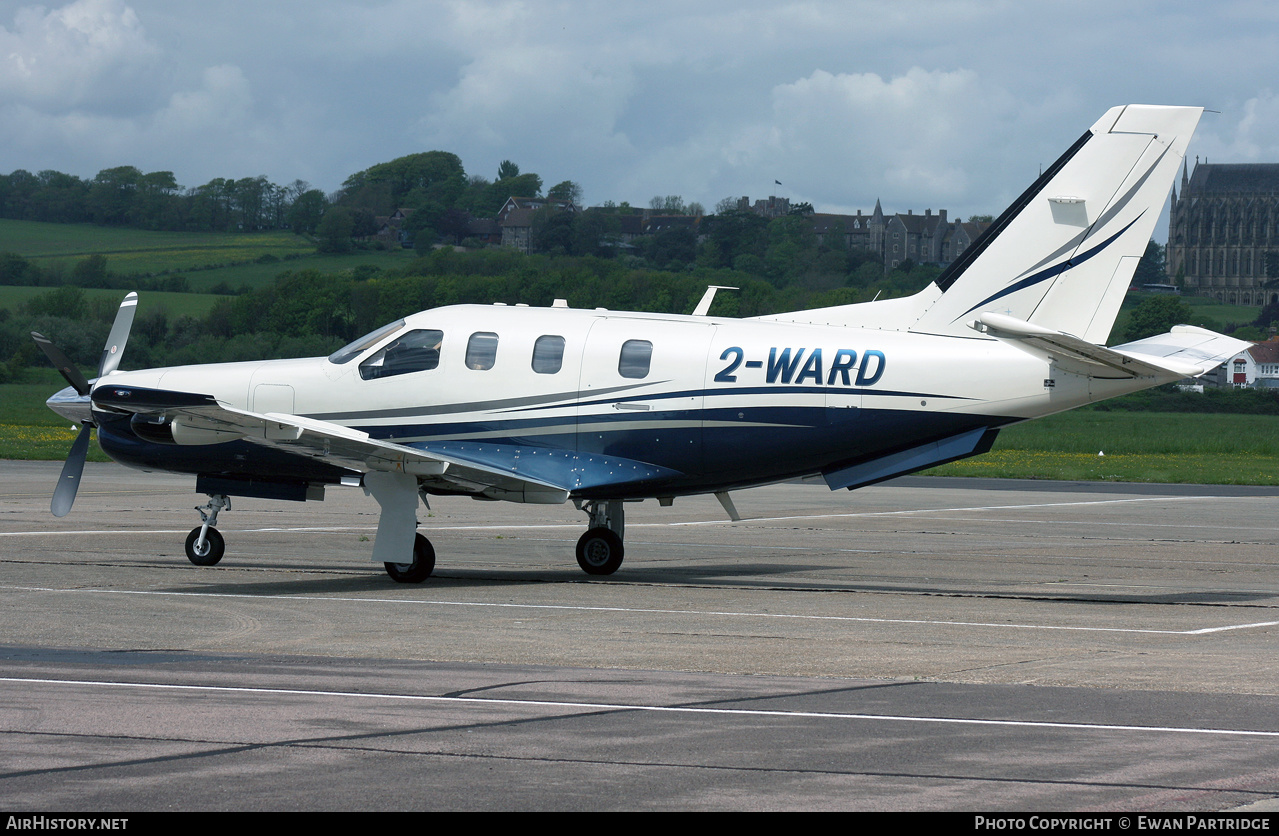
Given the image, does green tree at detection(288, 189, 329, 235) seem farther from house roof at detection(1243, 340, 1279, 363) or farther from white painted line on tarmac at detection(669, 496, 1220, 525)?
white painted line on tarmac at detection(669, 496, 1220, 525)

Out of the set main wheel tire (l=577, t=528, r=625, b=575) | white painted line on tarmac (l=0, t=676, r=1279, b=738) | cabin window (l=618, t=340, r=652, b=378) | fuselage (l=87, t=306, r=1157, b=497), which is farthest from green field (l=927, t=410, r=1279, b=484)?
white painted line on tarmac (l=0, t=676, r=1279, b=738)

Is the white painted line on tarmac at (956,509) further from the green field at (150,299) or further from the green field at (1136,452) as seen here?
the green field at (150,299)

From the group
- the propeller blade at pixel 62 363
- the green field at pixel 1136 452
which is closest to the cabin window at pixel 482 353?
the propeller blade at pixel 62 363

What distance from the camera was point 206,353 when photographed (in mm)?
73812

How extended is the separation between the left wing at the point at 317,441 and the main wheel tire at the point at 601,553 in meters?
1.37

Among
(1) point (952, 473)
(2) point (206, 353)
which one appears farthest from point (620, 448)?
(2) point (206, 353)

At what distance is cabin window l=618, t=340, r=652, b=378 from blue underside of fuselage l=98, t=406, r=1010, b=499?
1.67 ft

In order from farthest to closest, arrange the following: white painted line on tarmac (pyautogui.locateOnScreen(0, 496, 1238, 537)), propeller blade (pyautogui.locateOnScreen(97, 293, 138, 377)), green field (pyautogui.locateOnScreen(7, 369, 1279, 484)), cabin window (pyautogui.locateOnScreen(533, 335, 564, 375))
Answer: green field (pyautogui.locateOnScreen(7, 369, 1279, 484)), white painted line on tarmac (pyautogui.locateOnScreen(0, 496, 1238, 537)), propeller blade (pyautogui.locateOnScreen(97, 293, 138, 377)), cabin window (pyautogui.locateOnScreen(533, 335, 564, 375))

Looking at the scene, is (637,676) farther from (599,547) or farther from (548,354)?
(599,547)

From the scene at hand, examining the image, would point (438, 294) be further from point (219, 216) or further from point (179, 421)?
point (219, 216)

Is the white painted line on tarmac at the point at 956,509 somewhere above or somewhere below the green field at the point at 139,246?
below

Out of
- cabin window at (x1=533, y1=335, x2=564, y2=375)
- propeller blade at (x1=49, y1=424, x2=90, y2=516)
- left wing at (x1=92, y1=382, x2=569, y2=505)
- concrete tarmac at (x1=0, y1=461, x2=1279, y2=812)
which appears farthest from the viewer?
propeller blade at (x1=49, y1=424, x2=90, y2=516)

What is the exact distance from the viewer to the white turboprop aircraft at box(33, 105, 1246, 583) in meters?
15.9

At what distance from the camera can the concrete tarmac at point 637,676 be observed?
7.13m
